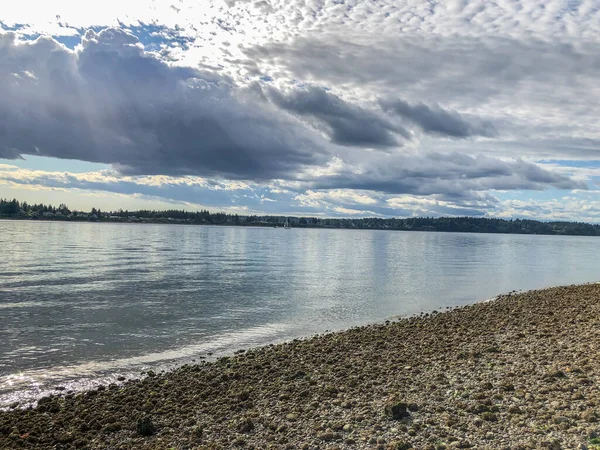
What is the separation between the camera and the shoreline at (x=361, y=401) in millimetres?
8969

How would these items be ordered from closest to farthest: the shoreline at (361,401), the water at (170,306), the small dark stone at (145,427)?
the shoreline at (361,401)
the small dark stone at (145,427)
the water at (170,306)

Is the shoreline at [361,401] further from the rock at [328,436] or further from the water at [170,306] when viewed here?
the water at [170,306]

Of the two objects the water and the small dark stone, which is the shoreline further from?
the water

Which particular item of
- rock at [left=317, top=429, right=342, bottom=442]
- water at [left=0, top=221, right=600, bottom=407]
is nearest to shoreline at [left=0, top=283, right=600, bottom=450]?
rock at [left=317, top=429, right=342, bottom=442]

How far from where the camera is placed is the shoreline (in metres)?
8.97

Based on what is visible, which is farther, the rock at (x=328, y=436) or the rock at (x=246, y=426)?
the rock at (x=246, y=426)

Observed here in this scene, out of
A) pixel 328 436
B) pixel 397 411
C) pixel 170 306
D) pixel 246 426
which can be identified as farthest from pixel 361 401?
pixel 170 306

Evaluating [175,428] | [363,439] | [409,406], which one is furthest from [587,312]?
[175,428]

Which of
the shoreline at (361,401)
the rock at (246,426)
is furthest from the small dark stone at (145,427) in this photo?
the rock at (246,426)

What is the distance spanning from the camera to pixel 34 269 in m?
47.2

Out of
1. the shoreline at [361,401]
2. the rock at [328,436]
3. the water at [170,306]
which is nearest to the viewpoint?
the shoreline at [361,401]

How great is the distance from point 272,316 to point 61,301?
14.3m

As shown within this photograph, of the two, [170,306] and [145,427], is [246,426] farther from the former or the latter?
[170,306]

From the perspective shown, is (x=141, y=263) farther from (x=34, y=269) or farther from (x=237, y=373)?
(x=237, y=373)
